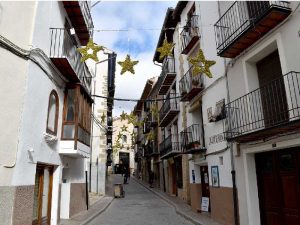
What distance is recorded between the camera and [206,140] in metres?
12.7

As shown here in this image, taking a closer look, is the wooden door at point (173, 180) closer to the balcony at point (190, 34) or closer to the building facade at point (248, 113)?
the building facade at point (248, 113)

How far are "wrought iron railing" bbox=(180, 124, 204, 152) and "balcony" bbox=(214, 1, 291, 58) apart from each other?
4794 mm

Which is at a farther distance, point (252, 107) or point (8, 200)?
point (252, 107)

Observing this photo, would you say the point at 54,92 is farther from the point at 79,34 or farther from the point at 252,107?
the point at 252,107

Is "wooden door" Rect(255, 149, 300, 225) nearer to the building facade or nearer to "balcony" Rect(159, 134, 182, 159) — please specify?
the building facade

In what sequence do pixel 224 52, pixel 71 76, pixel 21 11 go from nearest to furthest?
pixel 21 11
pixel 224 52
pixel 71 76

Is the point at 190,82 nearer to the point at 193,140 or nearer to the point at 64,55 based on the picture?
the point at 193,140

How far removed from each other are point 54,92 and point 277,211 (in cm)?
765

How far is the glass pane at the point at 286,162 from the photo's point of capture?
755 cm

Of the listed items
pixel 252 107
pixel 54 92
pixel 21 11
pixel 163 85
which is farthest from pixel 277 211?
pixel 163 85

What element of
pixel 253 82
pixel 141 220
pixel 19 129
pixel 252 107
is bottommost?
pixel 141 220

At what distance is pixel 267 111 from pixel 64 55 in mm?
6601

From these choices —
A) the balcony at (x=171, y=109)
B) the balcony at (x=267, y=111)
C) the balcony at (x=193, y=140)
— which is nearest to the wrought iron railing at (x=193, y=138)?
the balcony at (x=193, y=140)

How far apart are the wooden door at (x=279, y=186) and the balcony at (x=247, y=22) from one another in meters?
3.22
